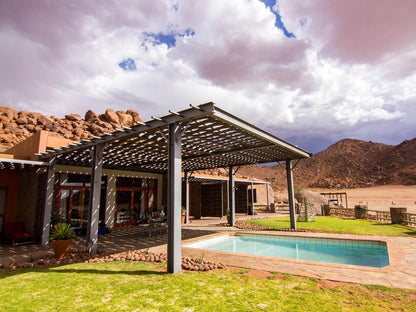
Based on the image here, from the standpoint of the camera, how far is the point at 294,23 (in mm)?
10586

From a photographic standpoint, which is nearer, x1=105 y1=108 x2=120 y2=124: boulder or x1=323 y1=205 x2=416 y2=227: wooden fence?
x1=323 y1=205 x2=416 y2=227: wooden fence

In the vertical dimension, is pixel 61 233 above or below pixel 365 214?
above

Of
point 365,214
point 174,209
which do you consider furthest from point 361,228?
point 174,209

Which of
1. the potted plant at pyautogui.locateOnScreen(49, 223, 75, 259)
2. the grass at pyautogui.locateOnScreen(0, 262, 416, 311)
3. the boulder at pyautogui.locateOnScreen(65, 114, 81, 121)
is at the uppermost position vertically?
the boulder at pyautogui.locateOnScreen(65, 114, 81, 121)

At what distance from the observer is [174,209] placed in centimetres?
463

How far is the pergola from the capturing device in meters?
4.67

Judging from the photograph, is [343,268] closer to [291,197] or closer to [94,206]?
[291,197]

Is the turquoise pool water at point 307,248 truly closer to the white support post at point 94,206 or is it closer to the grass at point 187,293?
the white support post at point 94,206

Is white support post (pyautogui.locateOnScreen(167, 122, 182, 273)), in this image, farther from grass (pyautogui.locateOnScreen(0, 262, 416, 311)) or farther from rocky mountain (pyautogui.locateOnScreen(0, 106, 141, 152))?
rocky mountain (pyautogui.locateOnScreen(0, 106, 141, 152))

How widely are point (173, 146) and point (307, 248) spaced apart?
604 centimetres

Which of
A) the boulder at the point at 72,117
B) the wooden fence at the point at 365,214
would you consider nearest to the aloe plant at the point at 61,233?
the wooden fence at the point at 365,214

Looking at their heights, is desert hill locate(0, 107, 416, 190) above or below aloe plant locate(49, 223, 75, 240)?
above

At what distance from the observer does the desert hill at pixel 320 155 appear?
31.4 meters

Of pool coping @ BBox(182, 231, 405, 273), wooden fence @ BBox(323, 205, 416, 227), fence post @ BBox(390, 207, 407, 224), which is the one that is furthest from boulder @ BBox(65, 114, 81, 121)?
fence post @ BBox(390, 207, 407, 224)
